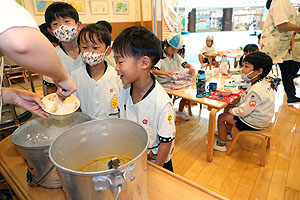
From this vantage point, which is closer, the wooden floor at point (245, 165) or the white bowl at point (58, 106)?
the white bowl at point (58, 106)

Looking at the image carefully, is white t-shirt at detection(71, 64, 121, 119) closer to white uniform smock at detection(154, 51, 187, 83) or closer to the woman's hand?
the woman's hand

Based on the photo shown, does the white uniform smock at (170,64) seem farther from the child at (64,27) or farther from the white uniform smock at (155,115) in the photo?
the white uniform smock at (155,115)

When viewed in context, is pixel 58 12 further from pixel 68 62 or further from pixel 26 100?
pixel 26 100

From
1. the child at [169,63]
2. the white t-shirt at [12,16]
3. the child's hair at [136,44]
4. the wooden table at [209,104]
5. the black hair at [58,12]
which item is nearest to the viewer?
the white t-shirt at [12,16]

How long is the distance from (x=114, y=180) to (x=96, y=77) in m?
1.06

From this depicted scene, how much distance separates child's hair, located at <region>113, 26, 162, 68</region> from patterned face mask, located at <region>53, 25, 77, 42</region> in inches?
28.6

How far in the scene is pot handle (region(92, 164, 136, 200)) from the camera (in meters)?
0.45

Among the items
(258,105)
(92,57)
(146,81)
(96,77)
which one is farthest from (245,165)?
(92,57)

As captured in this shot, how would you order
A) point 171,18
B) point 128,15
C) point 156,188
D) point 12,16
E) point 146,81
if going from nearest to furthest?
point 12,16 < point 156,188 < point 146,81 < point 128,15 < point 171,18

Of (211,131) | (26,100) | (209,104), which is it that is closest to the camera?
(26,100)

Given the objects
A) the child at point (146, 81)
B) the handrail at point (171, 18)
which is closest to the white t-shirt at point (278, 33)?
the child at point (146, 81)

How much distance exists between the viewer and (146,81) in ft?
3.49

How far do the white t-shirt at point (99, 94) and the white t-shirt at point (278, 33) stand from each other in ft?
7.99

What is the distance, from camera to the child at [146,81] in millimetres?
957
